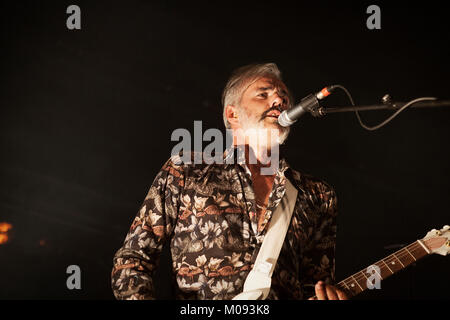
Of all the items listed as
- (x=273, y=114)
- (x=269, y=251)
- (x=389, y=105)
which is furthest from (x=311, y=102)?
(x=269, y=251)

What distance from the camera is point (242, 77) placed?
89.9 inches

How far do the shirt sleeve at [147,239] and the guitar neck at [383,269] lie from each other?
0.90 metres

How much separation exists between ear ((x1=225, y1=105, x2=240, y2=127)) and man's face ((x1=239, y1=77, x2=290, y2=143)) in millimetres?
61

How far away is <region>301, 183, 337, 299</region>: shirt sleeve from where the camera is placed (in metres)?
2.02

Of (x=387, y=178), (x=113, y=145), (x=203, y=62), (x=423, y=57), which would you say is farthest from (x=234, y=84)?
(x=423, y=57)

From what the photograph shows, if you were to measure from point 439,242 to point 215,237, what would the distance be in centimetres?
112

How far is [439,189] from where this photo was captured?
2.59 metres

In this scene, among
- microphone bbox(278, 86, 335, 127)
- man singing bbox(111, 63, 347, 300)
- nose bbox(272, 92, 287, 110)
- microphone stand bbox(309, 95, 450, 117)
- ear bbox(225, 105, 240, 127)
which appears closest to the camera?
microphone stand bbox(309, 95, 450, 117)

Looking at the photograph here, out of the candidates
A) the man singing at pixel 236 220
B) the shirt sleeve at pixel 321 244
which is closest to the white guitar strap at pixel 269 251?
the man singing at pixel 236 220

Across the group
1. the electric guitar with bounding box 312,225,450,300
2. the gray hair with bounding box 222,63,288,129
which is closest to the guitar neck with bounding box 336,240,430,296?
the electric guitar with bounding box 312,225,450,300

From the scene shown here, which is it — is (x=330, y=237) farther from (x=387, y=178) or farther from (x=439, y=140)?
(x=439, y=140)

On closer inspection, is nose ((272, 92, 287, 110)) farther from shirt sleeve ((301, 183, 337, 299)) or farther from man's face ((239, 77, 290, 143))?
shirt sleeve ((301, 183, 337, 299))

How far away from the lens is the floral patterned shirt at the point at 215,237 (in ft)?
5.63

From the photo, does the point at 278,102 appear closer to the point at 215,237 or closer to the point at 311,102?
the point at 311,102
